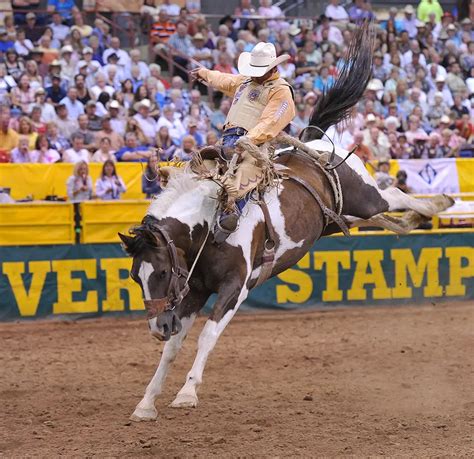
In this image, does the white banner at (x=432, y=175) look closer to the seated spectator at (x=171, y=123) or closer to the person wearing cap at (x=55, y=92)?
the seated spectator at (x=171, y=123)

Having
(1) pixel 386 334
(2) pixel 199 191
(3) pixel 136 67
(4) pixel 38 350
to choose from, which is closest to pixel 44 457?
(2) pixel 199 191

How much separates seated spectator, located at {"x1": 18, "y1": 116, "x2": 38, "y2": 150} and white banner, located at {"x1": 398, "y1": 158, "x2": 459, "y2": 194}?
546cm

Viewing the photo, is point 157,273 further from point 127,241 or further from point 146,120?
point 146,120

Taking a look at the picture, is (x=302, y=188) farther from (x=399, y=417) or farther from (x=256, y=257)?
(x=399, y=417)

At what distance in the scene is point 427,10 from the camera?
20.0m

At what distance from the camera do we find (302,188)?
7.55 metres

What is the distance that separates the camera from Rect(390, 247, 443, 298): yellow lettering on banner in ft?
39.0

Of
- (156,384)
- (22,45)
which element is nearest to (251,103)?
(156,384)

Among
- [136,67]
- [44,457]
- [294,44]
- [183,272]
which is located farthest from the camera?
[294,44]

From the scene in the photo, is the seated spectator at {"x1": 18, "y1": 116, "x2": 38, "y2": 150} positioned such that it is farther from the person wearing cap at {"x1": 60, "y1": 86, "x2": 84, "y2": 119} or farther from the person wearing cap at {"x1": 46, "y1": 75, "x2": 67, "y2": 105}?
the person wearing cap at {"x1": 46, "y1": 75, "x2": 67, "y2": 105}

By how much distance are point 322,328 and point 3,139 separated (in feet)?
17.2

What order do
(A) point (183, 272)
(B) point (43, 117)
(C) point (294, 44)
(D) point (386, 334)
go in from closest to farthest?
(A) point (183, 272), (D) point (386, 334), (B) point (43, 117), (C) point (294, 44)

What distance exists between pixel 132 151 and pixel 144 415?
6.95 meters

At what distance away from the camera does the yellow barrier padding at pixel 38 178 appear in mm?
12070
